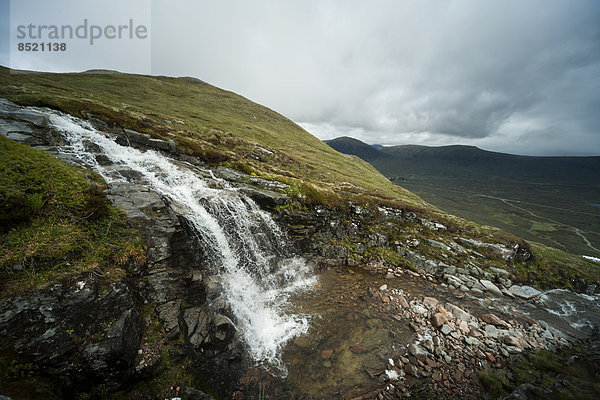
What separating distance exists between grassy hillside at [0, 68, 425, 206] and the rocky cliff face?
3485mm

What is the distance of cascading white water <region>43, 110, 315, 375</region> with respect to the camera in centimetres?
1267

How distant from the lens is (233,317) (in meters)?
12.2

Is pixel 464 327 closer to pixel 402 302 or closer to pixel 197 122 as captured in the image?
pixel 402 302

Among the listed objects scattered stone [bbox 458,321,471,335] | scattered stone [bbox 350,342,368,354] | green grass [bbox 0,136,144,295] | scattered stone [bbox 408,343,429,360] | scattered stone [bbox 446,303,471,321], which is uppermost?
green grass [bbox 0,136,144,295]

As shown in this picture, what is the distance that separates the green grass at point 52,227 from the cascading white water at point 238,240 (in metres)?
3.63

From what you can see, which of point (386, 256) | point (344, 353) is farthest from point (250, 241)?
point (386, 256)

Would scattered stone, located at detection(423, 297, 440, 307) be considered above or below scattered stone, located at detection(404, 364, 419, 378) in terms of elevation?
above

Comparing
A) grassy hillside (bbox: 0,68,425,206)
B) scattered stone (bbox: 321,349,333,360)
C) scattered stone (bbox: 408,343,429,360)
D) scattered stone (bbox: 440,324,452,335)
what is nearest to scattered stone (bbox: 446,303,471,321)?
scattered stone (bbox: 440,324,452,335)

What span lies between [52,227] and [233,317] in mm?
9786

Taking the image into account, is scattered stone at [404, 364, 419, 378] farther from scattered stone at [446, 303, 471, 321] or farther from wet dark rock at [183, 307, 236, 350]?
wet dark rock at [183, 307, 236, 350]

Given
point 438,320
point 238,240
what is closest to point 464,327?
point 438,320

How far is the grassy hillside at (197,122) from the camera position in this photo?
24094 mm

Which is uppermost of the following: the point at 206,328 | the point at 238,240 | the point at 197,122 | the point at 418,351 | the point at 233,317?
the point at 197,122

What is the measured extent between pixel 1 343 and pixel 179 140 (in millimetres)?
24030
